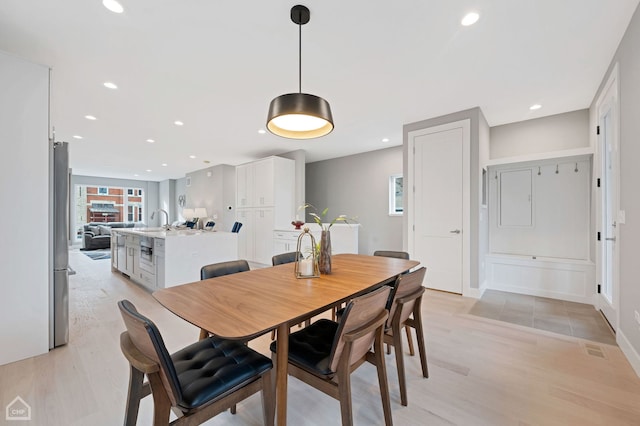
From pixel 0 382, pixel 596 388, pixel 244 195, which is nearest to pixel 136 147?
pixel 244 195

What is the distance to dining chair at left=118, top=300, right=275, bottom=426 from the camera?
3.07 ft

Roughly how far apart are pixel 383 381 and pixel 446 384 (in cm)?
74

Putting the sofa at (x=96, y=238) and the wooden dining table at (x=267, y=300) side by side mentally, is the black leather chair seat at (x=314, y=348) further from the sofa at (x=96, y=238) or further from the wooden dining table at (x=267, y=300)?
the sofa at (x=96, y=238)

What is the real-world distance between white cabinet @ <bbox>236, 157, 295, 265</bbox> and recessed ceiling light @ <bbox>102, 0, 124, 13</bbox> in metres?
3.91

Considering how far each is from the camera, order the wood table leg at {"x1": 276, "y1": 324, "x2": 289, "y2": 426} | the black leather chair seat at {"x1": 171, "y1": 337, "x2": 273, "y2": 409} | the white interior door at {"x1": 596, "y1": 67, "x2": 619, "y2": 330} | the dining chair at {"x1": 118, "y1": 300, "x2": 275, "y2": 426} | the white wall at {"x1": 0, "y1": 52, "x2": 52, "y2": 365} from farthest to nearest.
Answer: the white interior door at {"x1": 596, "y1": 67, "x2": 619, "y2": 330} < the white wall at {"x1": 0, "y1": 52, "x2": 52, "y2": 365} < the wood table leg at {"x1": 276, "y1": 324, "x2": 289, "y2": 426} < the black leather chair seat at {"x1": 171, "y1": 337, "x2": 273, "y2": 409} < the dining chair at {"x1": 118, "y1": 300, "x2": 275, "y2": 426}

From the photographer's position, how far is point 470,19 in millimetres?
1996

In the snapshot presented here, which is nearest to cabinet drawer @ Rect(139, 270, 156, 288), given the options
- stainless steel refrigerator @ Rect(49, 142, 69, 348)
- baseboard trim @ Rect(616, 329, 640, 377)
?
stainless steel refrigerator @ Rect(49, 142, 69, 348)

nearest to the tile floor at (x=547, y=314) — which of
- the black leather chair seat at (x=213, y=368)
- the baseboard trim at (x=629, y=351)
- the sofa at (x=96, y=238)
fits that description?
the baseboard trim at (x=629, y=351)

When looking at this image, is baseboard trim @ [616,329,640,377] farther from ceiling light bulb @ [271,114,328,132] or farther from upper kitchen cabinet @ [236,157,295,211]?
upper kitchen cabinet @ [236,157,295,211]

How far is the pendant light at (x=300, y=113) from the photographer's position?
161cm

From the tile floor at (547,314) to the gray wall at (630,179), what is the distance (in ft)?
1.26

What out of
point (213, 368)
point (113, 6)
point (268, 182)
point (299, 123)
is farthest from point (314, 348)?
point (268, 182)

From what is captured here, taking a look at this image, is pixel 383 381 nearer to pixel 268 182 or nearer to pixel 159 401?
pixel 159 401

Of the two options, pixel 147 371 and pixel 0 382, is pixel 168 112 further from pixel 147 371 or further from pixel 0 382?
pixel 147 371
